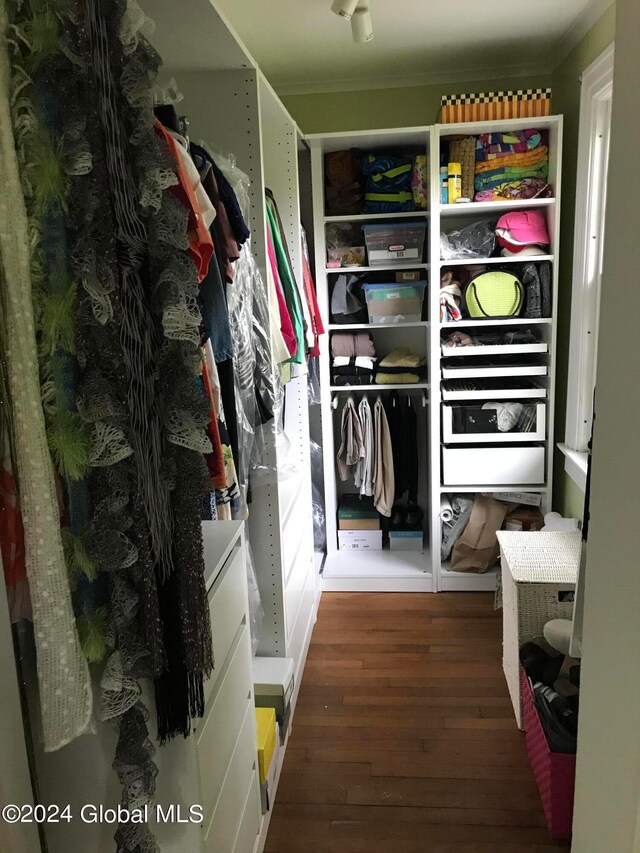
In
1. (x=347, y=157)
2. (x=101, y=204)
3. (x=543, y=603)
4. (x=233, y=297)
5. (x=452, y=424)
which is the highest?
(x=347, y=157)

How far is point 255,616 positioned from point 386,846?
2.48 ft

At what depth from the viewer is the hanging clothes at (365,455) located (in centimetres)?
329

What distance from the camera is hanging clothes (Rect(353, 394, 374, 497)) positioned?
3285mm

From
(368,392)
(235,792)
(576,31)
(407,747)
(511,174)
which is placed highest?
(576,31)

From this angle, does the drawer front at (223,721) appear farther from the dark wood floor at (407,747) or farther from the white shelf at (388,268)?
the white shelf at (388,268)

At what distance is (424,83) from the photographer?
3164 mm

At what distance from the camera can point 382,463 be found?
131 inches

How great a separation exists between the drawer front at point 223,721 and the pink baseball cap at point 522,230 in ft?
7.09

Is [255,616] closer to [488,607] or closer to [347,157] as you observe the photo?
[488,607]

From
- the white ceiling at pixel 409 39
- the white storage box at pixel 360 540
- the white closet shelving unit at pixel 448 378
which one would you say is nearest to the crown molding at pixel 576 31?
the white ceiling at pixel 409 39

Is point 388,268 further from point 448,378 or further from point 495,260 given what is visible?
point 448,378

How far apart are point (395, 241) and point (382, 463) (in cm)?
111

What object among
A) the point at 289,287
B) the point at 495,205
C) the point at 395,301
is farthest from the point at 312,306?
the point at 495,205

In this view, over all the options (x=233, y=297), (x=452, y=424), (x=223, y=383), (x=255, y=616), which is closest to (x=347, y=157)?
(x=452, y=424)
